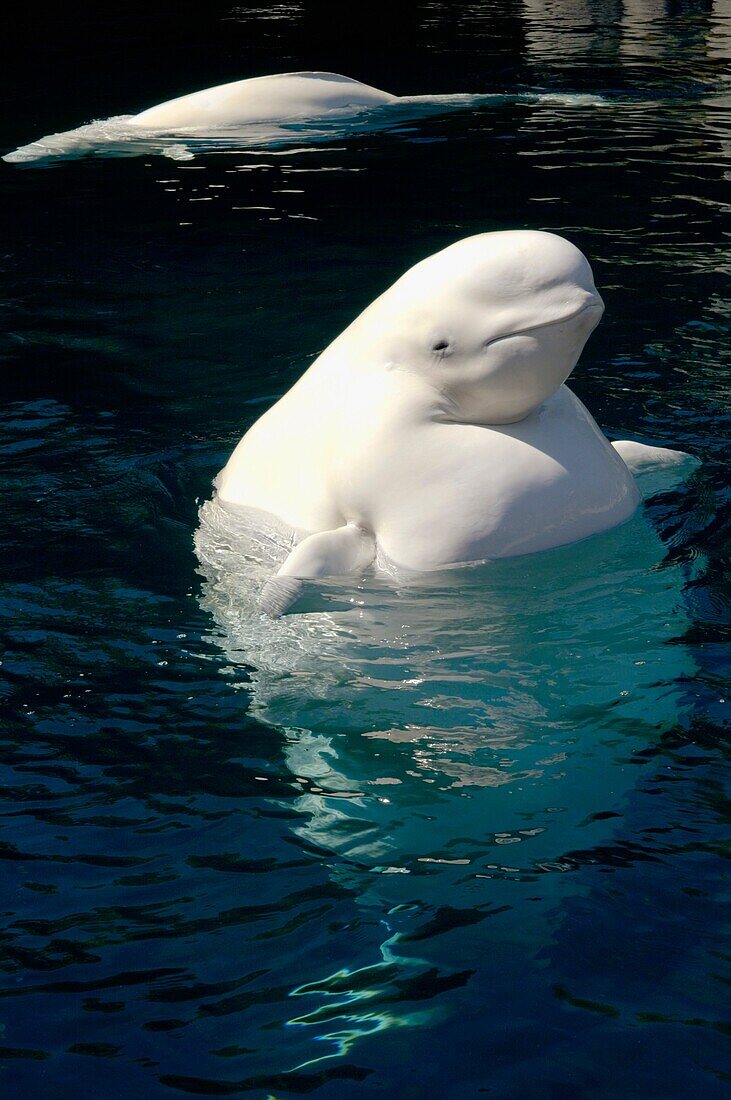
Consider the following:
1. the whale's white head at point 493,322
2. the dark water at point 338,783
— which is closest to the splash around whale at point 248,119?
the dark water at point 338,783

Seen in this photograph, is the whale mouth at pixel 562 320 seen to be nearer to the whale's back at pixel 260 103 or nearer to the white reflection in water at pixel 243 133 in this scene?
the white reflection in water at pixel 243 133

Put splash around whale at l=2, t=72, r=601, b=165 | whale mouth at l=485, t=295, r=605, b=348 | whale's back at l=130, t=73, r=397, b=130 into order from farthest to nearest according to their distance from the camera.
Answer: whale's back at l=130, t=73, r=397, b=130 < splash around whale at l=2, t=72, r=601, b=165 < whale mouth at l=485, t=295, r=605, b=348

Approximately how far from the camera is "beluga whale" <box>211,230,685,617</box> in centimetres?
581

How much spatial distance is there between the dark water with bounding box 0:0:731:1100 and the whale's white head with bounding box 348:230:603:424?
0.82 m

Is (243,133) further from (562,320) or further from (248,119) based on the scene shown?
(562,320)

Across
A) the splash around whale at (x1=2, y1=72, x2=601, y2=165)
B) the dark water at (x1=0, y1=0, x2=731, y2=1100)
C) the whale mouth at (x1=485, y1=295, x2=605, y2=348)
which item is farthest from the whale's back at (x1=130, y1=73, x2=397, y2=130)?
the whale mouth at (x1=485, y1=295, x2=605, y2=348)

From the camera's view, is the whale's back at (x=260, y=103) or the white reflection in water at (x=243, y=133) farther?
the whale's back at (x=260, y=103)

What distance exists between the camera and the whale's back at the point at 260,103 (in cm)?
1811

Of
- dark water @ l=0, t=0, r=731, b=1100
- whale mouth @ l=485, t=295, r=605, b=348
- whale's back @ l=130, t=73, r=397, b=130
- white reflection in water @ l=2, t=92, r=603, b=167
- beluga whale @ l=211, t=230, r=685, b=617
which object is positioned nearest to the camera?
dark water @ l=0, t=0, r=731, b=1100

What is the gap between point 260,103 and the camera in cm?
1822

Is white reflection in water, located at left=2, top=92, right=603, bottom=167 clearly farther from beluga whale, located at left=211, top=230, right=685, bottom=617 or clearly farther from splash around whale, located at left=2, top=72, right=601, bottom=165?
beluga whale, located at left=211, top=230, right=685, bottom=617

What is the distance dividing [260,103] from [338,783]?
586 inches

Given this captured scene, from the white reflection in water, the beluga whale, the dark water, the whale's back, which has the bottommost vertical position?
the dark water

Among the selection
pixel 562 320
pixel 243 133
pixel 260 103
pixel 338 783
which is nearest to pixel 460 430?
pixel 562 320
